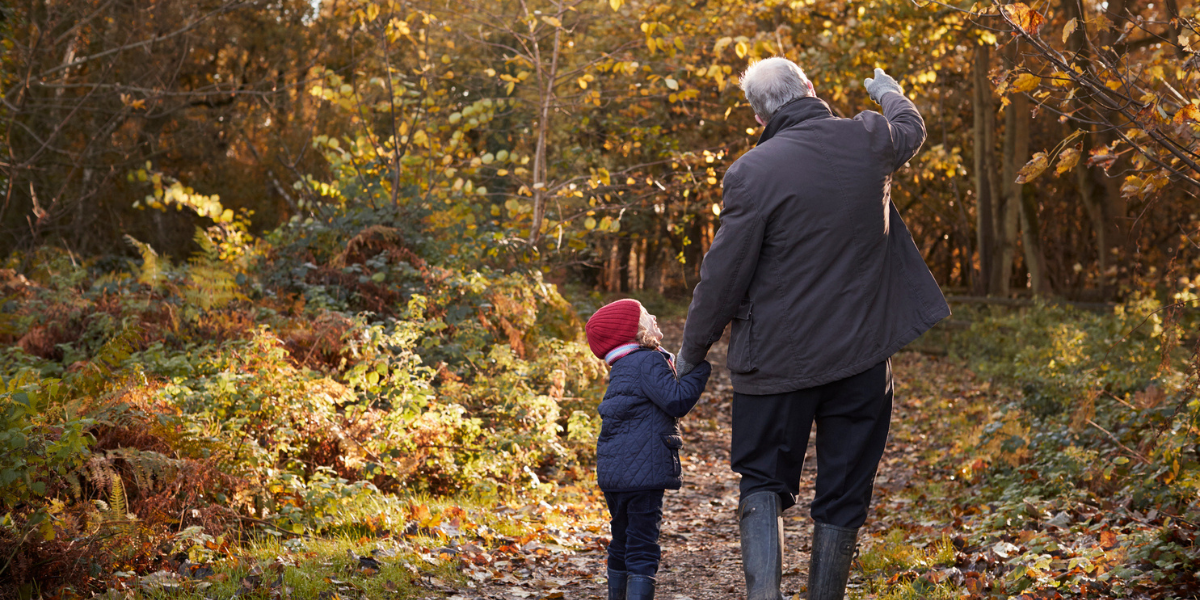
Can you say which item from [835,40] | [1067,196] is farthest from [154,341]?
[1067,196]

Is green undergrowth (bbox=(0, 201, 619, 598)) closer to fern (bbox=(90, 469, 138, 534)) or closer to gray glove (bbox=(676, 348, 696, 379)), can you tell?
fern (bbox=(90, 469, 138, 534))

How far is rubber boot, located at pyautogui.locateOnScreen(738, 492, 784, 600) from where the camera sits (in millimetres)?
3367

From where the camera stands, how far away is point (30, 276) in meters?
11.2

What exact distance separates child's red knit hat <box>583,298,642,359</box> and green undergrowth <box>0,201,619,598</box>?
2.28 m

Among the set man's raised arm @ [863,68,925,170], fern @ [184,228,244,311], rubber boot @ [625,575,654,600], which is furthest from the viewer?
fern @ [184,228,244,311]

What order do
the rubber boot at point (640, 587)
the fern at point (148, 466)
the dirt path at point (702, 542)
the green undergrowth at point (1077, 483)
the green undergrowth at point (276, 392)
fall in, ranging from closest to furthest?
the rubber boot at point (640, 587) → the green undergrowth at point (1077, 483) → the green undergrowth at point (276, 392) → the fern at point (148, 466) → the dirt path at point (702, 542)

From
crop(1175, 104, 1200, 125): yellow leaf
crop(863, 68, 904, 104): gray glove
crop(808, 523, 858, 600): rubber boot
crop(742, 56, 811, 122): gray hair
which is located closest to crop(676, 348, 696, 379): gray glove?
crop(808, 523, 858, 600): rubber boot

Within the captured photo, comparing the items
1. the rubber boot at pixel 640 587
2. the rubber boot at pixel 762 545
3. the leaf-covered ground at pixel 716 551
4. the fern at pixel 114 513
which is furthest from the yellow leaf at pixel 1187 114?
the fern at pixel 114 513

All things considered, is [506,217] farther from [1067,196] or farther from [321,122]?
[1067,196]

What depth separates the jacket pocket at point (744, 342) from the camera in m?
3.42

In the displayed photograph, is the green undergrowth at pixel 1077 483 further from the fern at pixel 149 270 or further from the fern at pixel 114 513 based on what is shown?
the fern at pixel 149 270

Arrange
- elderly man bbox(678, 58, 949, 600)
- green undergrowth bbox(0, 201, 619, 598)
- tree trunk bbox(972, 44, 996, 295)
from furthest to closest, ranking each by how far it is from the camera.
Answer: tree trunk bbox(972, 44, 996, 295) → green undergrowth bbox(0, 201, 619, 598) → elderly man bbox(678, 58, 949, 600)

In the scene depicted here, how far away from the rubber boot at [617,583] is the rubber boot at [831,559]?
2.78 ft

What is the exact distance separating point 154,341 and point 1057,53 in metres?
6.69
